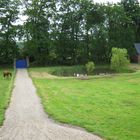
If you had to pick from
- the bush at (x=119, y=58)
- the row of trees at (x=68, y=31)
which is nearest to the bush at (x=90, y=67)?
the bush at (x=119, y=58)

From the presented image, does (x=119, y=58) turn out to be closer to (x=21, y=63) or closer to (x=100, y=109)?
(x=21, y=63)

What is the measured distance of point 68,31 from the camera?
172 feet

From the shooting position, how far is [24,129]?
12344 mm

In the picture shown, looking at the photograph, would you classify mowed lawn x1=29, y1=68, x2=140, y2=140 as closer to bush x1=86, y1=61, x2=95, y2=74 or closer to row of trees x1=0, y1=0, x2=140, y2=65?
bush x1=86, y1=61, x2=95, y2=74

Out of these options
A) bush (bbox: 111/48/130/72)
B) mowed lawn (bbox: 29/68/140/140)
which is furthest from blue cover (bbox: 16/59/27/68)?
mowed lawn (bbox: 29/68/140/140)

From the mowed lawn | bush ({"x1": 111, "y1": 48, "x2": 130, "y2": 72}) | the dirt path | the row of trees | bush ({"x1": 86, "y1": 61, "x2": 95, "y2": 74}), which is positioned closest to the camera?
the dirt path

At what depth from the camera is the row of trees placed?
51.1 metres

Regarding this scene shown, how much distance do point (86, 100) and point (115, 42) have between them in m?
34.3

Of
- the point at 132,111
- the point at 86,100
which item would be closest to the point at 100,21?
the point at 86,100

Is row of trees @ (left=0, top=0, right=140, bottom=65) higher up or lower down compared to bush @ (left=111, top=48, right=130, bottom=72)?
higher up

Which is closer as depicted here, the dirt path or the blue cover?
the dirt path

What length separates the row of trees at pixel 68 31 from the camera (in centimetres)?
5106

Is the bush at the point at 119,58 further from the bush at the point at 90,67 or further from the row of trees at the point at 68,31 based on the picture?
the row of trees at the point at 68,31

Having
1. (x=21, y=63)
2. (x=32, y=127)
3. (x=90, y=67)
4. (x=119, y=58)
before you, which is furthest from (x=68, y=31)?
(x=32, y=127)
